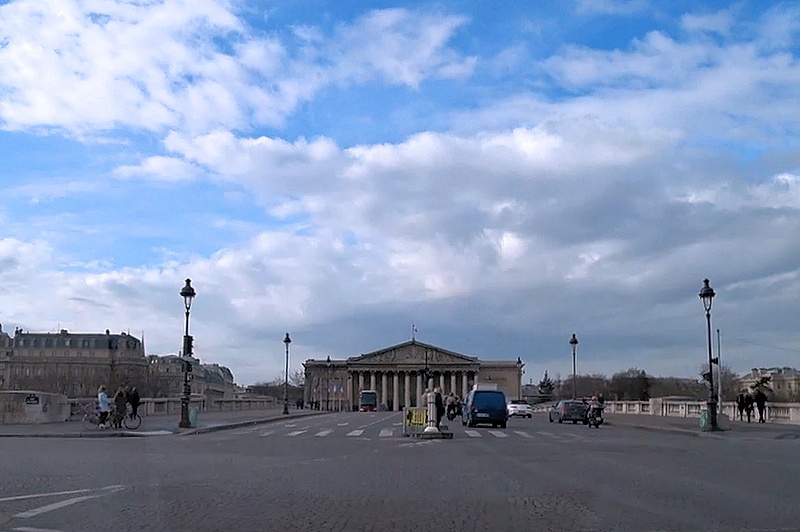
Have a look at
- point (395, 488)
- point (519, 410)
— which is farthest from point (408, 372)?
point (395, 488)

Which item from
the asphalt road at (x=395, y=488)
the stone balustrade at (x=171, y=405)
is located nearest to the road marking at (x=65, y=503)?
the asphalt road at (x=395, y=488)

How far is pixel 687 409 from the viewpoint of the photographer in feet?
189

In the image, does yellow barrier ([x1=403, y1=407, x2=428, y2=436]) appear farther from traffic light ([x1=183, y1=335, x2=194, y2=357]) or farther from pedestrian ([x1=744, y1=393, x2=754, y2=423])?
pedestrian ([x1=744, y1=393, x2=754, y2=423])

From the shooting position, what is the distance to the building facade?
12031cm

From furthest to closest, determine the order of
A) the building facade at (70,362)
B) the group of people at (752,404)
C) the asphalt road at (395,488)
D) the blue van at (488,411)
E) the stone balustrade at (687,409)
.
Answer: the building facade at (70,362)
the group of people at (752,404)
the blue van at (488,411)
the stone balustrade at (687,409)
the asphalt road at (395,488)

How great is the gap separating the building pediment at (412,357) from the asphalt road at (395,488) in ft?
489

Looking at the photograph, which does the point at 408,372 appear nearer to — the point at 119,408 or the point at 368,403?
the point at 368,403

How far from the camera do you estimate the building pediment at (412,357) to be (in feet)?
579

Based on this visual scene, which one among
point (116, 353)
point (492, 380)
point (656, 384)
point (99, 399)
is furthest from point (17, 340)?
A: point (99, 399)

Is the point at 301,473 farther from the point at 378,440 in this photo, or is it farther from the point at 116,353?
the point at 116,353

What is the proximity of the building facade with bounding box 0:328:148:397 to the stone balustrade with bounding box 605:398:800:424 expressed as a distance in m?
57.7

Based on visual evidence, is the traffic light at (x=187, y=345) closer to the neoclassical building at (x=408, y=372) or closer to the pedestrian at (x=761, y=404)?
the pedestrian at (x=761, y=404)

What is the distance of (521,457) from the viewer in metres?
23.9

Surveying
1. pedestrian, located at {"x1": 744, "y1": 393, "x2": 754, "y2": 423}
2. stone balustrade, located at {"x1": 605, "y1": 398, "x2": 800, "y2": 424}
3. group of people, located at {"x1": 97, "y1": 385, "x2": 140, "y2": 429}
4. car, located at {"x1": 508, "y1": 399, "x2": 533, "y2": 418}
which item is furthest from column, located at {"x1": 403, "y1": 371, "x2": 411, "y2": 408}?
group of people, located at {"x1": 97, "y1": 385, "x2": 140, "y2": 429}
